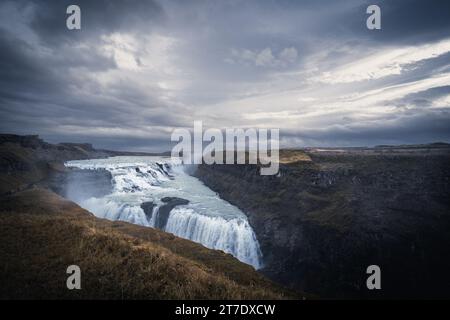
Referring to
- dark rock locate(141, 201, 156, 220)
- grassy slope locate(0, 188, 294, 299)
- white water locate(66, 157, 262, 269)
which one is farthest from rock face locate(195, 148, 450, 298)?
grassy slope locate(0, 188, 294, 299)

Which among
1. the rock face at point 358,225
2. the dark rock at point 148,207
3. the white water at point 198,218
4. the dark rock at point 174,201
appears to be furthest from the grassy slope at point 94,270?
the dark rock at point 174,201

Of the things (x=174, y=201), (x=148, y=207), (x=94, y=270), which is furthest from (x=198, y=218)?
(x=94, y=270)

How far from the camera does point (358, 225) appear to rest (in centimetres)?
3706

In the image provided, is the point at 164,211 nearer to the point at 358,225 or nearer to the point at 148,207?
the point at 148,207

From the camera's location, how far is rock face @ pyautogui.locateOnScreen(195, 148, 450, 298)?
32.2m

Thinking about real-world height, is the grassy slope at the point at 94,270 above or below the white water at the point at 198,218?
above

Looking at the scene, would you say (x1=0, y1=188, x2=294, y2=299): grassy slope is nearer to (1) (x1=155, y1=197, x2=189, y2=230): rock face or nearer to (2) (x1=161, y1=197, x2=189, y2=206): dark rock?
(1) (x1=155, y1=197, x2=189, y2=230): rock face

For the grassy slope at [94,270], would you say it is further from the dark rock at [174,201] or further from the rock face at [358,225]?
the dark rock at [174,201]

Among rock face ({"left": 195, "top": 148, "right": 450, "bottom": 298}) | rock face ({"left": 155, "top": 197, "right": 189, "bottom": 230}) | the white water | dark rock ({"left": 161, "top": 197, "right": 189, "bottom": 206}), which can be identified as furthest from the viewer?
dark rock ({"left": 161, "top": 197, "right": 189, "bottom": 206})

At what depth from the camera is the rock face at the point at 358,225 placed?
3225cm

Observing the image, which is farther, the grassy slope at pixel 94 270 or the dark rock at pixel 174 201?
the dark rock at pixel 174 201

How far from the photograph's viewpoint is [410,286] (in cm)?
3102
